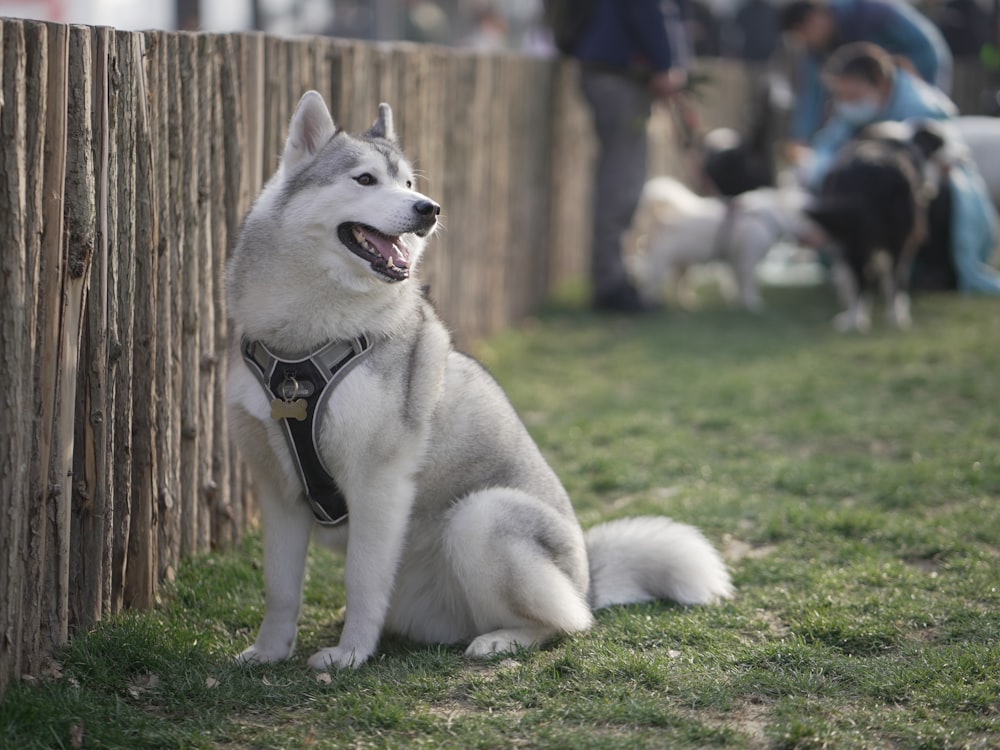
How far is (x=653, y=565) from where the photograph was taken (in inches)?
170

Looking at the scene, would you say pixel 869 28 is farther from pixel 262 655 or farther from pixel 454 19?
pixel 262 655

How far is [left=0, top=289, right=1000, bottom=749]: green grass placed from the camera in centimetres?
329

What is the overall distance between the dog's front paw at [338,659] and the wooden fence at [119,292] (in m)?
0.74

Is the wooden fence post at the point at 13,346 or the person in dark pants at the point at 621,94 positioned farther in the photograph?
the person in dark pants at the point at 621,94

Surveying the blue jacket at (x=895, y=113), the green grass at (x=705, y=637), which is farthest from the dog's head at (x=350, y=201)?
the blue jacket at (x=895, y=113)

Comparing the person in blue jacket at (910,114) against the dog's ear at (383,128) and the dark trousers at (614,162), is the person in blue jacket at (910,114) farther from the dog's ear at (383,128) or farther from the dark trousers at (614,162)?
the dog's ear at (383,128)

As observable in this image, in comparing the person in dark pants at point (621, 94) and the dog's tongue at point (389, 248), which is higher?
the person in dark pants at point (621, 94)

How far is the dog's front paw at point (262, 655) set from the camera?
3816mm

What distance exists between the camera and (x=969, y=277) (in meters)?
10.9

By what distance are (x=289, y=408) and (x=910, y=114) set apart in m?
8.64

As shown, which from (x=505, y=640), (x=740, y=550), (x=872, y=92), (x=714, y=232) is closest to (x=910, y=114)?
(x=872, y=92)

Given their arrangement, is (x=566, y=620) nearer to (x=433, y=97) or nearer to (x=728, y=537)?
(x=728, y=537)

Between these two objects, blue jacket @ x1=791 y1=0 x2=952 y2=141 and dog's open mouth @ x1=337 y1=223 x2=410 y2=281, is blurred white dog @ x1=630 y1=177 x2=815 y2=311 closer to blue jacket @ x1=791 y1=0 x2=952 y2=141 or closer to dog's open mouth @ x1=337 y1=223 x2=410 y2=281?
blue jacket @ x1=791 y1=0 x2=952 y2=141

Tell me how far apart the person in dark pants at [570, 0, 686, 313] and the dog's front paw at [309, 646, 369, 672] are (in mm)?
6793
